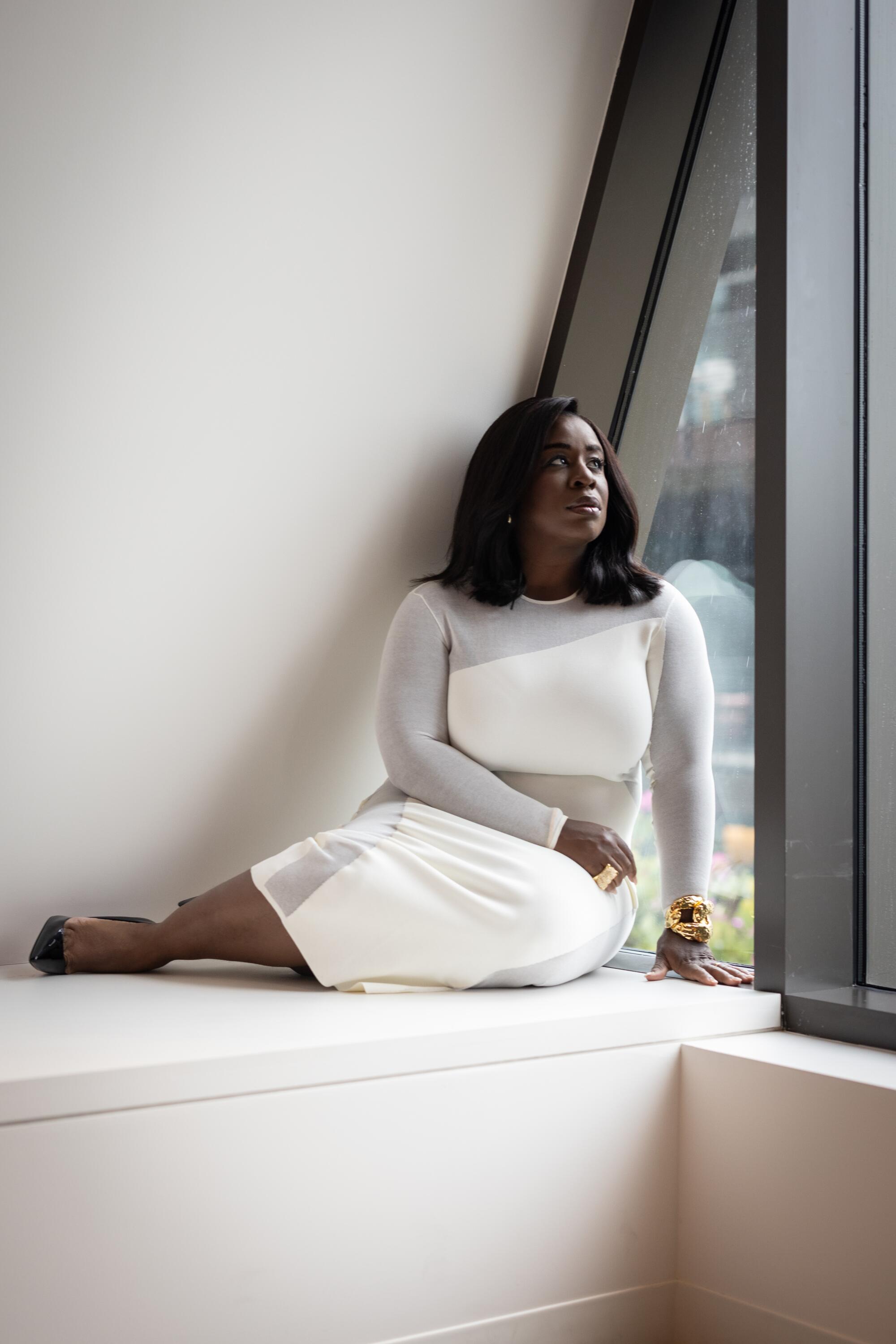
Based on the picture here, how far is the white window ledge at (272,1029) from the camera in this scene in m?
1.26

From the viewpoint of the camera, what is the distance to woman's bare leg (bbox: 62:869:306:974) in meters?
1.86

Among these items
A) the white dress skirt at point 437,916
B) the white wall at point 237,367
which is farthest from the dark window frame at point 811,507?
the white wall at point 237,367

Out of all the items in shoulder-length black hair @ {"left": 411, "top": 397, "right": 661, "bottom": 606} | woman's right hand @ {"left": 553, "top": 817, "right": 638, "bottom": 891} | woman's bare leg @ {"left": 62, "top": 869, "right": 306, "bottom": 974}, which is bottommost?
woman's bare leg @ {"left": 62, "top": 869, "right": 306, "bottom": 974}

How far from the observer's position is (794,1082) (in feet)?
5.05

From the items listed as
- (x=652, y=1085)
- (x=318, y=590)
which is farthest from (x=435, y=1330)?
(x=318, y=590)

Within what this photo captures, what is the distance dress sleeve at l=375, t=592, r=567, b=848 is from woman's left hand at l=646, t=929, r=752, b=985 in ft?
0.91

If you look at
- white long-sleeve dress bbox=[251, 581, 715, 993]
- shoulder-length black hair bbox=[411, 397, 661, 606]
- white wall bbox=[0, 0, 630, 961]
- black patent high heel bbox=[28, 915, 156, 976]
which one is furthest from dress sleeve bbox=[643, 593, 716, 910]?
Result: black patent high heel bbox=[28, 915, 156, 976]

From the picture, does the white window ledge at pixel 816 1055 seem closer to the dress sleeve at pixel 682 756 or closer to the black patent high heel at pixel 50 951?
the dress sleeve at pixel 682 756

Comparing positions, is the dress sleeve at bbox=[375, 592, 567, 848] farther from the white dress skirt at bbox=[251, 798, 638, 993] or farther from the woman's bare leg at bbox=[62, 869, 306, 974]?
the woman's bare leg at bbox=[62, 869, 306, 974]

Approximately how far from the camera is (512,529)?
2318mm

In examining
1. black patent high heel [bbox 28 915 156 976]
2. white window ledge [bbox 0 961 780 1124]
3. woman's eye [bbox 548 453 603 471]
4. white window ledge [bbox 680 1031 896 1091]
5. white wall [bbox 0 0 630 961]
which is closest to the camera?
white window ledge [bbox 0 961 780 1124]

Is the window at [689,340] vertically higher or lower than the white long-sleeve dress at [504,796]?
higher

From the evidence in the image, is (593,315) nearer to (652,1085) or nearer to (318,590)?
(318,590)

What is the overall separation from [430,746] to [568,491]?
590 millimetres
